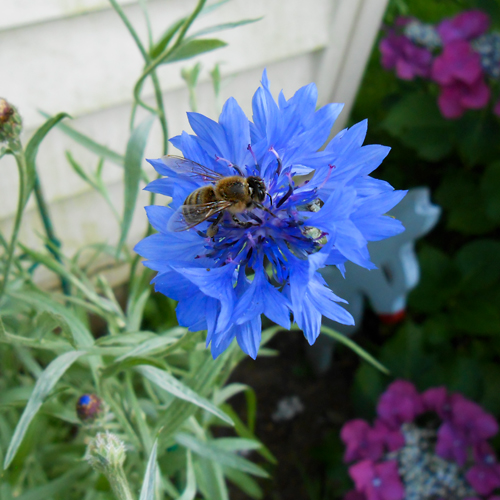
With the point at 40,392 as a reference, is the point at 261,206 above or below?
above

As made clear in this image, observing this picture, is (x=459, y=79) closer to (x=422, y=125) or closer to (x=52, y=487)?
(x=422, y=125)

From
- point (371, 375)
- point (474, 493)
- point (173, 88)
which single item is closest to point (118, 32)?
point (173, 88)

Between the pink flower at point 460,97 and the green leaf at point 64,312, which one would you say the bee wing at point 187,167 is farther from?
the pink flower at point 460,97

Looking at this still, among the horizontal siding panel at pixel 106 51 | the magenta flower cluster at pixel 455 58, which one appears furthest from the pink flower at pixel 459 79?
the horizontal siding panel at pixel 106 51

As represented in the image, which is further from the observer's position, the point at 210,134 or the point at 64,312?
the point at 64,312

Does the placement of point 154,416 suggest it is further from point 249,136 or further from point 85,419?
point 249,136

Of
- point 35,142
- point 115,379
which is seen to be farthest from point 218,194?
point 115,379

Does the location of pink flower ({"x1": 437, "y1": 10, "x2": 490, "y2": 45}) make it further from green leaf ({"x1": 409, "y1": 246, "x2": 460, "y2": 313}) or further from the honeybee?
the honeybee
